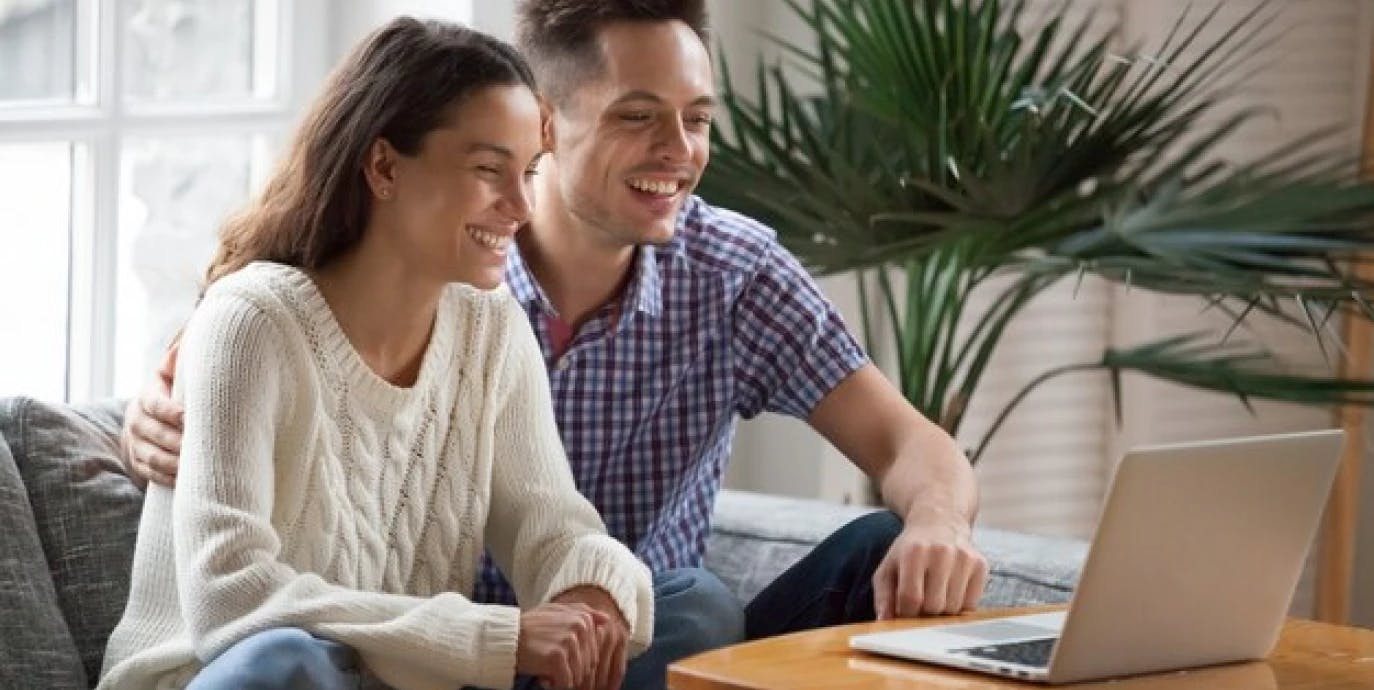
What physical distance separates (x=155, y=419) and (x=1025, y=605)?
92 centimetres

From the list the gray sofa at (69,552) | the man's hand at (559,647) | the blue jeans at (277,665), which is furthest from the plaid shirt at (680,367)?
the blue jeans at (277,665)

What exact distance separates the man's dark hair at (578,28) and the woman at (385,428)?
0.33 m

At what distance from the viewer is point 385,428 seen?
2.34 meters

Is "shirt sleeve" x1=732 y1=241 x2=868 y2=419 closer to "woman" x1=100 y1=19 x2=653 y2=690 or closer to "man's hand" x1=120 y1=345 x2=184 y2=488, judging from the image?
"woman" x1=100 y1=19 x2=653 y2=690

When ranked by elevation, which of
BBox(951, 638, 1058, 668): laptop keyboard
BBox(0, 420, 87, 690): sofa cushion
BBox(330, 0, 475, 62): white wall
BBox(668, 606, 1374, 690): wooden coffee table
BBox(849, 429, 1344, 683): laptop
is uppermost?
BBox(330, 0, 475, 62): white wall

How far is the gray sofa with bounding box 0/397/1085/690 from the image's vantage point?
7.88 feet

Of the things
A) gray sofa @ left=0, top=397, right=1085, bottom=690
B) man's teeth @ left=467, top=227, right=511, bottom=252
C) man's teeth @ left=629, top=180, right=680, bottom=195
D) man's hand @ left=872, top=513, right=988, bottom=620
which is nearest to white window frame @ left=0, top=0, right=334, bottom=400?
gray sofa @ left=0, top=397, right=1085, bottom=690

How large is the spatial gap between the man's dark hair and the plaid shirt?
20cm

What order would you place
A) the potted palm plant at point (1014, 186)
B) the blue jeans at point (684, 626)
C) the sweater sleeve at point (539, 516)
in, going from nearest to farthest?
1. the sweater sleeve at point (539, 516)
2. the blue jeans at point (684, 626)
3. the potted palm plant at point (1014, 186)

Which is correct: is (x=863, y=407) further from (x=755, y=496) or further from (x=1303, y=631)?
(x=1303, y=631)

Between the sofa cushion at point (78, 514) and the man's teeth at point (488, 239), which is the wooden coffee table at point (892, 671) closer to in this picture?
the man's teeth at point (488, 239)

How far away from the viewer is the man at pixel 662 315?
267 centimetres

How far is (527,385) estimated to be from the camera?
8.15 feet

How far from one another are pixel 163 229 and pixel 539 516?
43.9 inches
